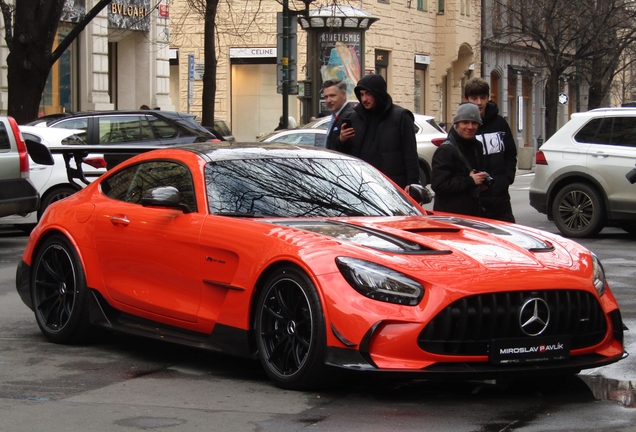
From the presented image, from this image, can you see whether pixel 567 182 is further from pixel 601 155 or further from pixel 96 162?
pixel 96 162

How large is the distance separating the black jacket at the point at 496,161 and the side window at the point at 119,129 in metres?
9.75

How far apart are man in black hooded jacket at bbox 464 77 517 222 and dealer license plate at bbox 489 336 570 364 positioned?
3.32 m

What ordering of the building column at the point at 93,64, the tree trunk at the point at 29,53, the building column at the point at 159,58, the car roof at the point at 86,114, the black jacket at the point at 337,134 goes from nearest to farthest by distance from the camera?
the black jacket at the point at 337,134, the car roof at the point at 86,114, the tree trunk at the point at 29,53, the building column at the point at 93,64, the building column at the point at 159,58

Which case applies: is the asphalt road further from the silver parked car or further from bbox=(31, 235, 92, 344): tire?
the silver parked car

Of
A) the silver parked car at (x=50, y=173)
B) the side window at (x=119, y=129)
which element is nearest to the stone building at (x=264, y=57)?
the side window at (x=119, y=129)

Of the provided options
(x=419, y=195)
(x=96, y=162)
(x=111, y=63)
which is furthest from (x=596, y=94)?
(x=419, y=195)

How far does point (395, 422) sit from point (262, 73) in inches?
1540

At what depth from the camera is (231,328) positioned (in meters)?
6.70

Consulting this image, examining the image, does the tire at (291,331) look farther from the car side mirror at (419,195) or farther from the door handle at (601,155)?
the door handle at (601,155)

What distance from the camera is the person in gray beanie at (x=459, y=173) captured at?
29.6ft

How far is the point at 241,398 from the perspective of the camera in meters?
6.27

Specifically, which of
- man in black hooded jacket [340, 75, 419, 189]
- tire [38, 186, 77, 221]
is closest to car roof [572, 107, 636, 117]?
tire [38, 186, 77, 221]

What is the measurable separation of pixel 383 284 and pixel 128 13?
2953 cm

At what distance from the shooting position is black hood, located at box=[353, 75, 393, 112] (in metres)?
9.49
